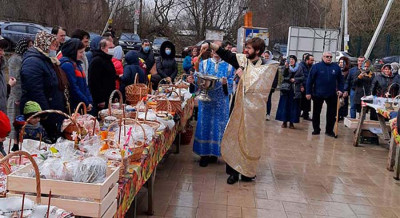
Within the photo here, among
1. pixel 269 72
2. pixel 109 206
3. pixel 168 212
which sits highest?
pixel 269 72

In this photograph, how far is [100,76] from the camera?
214 inches

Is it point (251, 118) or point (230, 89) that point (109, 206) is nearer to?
point (251, 118)

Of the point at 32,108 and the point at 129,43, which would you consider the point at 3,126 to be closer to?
the point at 32,108

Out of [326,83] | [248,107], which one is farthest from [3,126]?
[326,83]

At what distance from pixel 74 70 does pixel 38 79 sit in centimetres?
64

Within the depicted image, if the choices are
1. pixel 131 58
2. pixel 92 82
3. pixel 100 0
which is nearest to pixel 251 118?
pixel 92 82

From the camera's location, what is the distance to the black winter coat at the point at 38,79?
3.92m

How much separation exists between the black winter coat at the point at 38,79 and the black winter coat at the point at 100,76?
1263 mm

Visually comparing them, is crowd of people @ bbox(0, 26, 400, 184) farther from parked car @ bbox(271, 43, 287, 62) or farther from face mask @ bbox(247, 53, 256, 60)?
parked car @ bbox(271, 43, 287, 62)

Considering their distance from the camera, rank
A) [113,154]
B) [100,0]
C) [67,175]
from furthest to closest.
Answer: [100,0], [113,154], [67,175]

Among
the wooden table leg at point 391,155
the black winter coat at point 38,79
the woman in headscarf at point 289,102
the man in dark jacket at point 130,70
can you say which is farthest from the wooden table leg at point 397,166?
the black winter coat at point 38,79

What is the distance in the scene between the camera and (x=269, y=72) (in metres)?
4.74

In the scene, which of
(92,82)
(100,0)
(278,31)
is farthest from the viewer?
(278,31)

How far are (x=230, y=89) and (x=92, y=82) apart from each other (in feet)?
5.88
